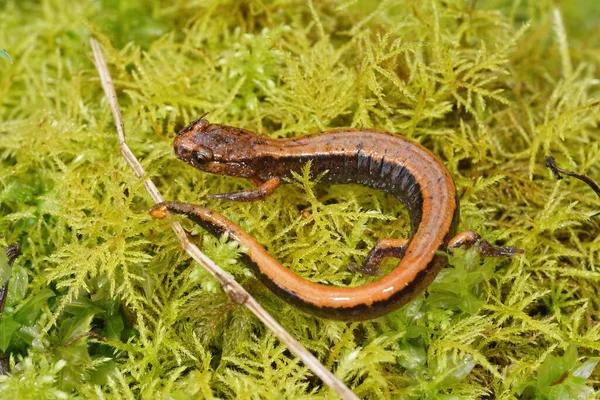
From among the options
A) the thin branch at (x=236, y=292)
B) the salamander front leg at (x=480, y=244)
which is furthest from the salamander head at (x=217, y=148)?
the salamander front leg at (x=480, y=244)

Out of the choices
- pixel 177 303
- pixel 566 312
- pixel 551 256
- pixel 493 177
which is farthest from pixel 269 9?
pixel 566 312

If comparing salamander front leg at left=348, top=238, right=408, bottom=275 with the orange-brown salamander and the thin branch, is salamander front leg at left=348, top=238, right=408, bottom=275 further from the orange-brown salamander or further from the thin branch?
the thin branch

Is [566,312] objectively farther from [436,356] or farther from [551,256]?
[436,356]

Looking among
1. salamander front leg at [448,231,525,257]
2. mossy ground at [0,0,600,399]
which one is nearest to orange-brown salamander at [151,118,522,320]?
salamander front leg at [448,231,525,257]

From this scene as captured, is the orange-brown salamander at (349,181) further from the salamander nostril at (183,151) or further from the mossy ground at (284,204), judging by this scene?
the mossy ground at (284,204)

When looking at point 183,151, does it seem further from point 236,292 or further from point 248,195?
point 236,292

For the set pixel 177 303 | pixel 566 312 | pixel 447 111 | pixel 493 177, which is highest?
pixel 447 111
